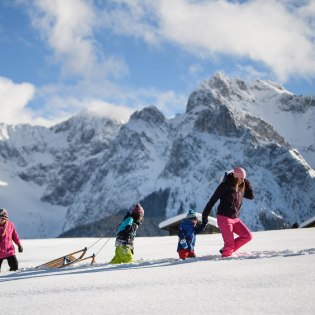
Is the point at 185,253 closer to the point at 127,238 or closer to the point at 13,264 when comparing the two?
the point at 127,238

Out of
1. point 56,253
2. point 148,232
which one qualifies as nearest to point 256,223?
point 148,232

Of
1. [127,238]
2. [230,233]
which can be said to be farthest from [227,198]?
[127,238]

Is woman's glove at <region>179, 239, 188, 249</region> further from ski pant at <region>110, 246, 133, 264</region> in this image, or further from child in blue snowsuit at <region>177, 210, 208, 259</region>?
ski pant at <region>110, 246, 133, 264</region>

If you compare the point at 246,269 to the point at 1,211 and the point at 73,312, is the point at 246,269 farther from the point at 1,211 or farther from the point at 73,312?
the point at 1,211

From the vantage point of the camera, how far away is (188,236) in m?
9.69

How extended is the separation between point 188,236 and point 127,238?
1.24m

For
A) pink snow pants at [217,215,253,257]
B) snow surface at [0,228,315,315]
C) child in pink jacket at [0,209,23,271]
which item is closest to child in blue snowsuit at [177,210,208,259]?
pink snow pants at [217,215,253,257]

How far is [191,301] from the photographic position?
482cm

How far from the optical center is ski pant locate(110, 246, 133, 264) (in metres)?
9.64

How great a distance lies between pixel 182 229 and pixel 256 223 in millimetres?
184523

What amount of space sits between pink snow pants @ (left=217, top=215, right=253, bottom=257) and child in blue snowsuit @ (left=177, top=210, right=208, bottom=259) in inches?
25.2

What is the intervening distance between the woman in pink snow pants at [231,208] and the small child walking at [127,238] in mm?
1863

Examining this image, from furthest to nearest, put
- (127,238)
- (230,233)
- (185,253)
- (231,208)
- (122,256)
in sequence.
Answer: (127,238) → (122,256) → (185,253) → (231,208) → (230,233)

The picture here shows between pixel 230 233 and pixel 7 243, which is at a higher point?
pixel 7 243
